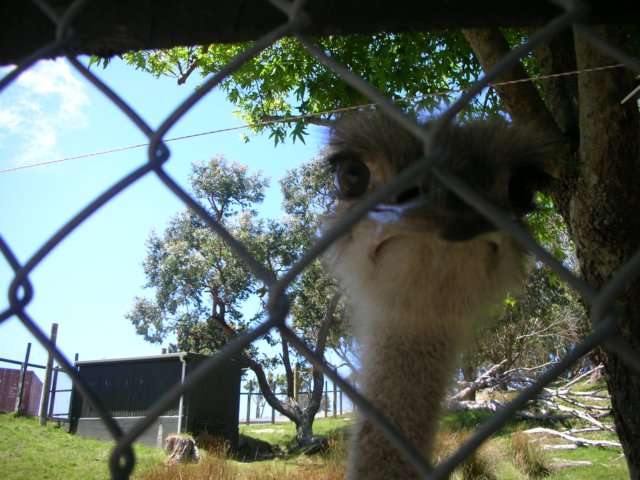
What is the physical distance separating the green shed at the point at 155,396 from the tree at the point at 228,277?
4.90 feet

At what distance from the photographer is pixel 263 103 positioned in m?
7.21

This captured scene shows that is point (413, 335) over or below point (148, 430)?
over

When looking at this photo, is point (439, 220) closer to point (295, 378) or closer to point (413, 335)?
point (413, 335)

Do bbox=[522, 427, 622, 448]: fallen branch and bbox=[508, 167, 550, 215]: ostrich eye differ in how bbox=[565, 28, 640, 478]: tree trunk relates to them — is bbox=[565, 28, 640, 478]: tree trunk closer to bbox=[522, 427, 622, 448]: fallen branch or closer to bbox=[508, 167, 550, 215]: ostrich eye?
bbox=[508, 167, 550, 215]: ostrich eye

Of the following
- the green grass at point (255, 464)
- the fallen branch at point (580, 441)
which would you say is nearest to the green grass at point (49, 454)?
the green grass at point (255, 464)

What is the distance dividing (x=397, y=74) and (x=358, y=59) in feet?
1.65

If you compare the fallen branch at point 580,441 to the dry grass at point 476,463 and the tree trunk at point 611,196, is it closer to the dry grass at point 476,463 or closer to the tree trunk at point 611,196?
the dry grass at point 476,463

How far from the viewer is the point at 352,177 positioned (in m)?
1.96

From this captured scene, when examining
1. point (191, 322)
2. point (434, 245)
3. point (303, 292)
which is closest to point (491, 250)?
point (434, 245)

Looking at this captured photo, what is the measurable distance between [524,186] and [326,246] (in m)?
1.35

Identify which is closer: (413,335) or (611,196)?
(413,335)

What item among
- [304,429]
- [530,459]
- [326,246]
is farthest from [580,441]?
[326,246]

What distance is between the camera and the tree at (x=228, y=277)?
806 inches

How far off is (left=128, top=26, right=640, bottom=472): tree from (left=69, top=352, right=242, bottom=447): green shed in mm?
13360
